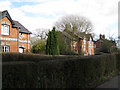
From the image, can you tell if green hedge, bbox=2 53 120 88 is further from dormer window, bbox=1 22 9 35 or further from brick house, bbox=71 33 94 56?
brick house, bbox=71 33 94 56

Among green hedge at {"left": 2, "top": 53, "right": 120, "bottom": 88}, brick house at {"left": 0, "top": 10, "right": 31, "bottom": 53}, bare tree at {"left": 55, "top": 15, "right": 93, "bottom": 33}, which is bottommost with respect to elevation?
green hedge at {"left": 2, "top": 53, "right": 120, "bottom": 88}

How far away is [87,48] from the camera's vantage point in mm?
46594

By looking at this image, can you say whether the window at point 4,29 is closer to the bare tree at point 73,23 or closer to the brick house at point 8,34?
the brick house at point 8,34

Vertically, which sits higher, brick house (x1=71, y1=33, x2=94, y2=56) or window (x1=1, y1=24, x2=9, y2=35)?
window (x1=1, y1=24, x2=9, y2=35)

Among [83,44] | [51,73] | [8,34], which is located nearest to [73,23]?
[83,44]

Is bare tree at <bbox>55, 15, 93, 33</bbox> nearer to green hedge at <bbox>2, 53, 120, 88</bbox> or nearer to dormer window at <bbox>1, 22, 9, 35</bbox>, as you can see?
dormer window at <bbox>1, 22, 9, 35</bbox>

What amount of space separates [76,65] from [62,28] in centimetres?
3114

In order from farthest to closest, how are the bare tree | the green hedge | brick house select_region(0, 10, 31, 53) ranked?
the bare tree → brick house select_region(0, 10, 31, 53) → the green hedge

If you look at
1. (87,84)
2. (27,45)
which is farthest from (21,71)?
(27,45)

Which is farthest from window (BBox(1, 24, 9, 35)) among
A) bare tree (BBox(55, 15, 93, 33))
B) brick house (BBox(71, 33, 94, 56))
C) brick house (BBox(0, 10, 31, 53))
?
brick house (BBox(71, 33, 94, 56))

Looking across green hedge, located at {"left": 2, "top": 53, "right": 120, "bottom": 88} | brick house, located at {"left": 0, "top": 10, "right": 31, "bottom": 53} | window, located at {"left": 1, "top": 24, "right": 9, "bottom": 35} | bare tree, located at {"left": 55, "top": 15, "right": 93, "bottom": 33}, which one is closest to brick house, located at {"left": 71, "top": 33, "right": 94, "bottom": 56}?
bare tree, located at {"left": 55, "top": 15, "right": 93, "bottom": 33}

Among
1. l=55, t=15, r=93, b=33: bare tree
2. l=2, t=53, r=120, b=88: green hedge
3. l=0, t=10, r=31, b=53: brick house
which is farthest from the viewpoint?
l=55, t=15, r=93, b=33: bare tree

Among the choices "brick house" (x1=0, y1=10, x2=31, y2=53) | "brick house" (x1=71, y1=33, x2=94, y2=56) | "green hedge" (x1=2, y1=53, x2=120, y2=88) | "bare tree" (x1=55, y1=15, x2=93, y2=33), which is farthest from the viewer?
"brick house" (x1=71, y1=33, x2=94, y2=56)

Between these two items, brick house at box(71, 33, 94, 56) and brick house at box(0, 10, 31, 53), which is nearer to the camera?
brick house at box(0, 10, 31, 53)
